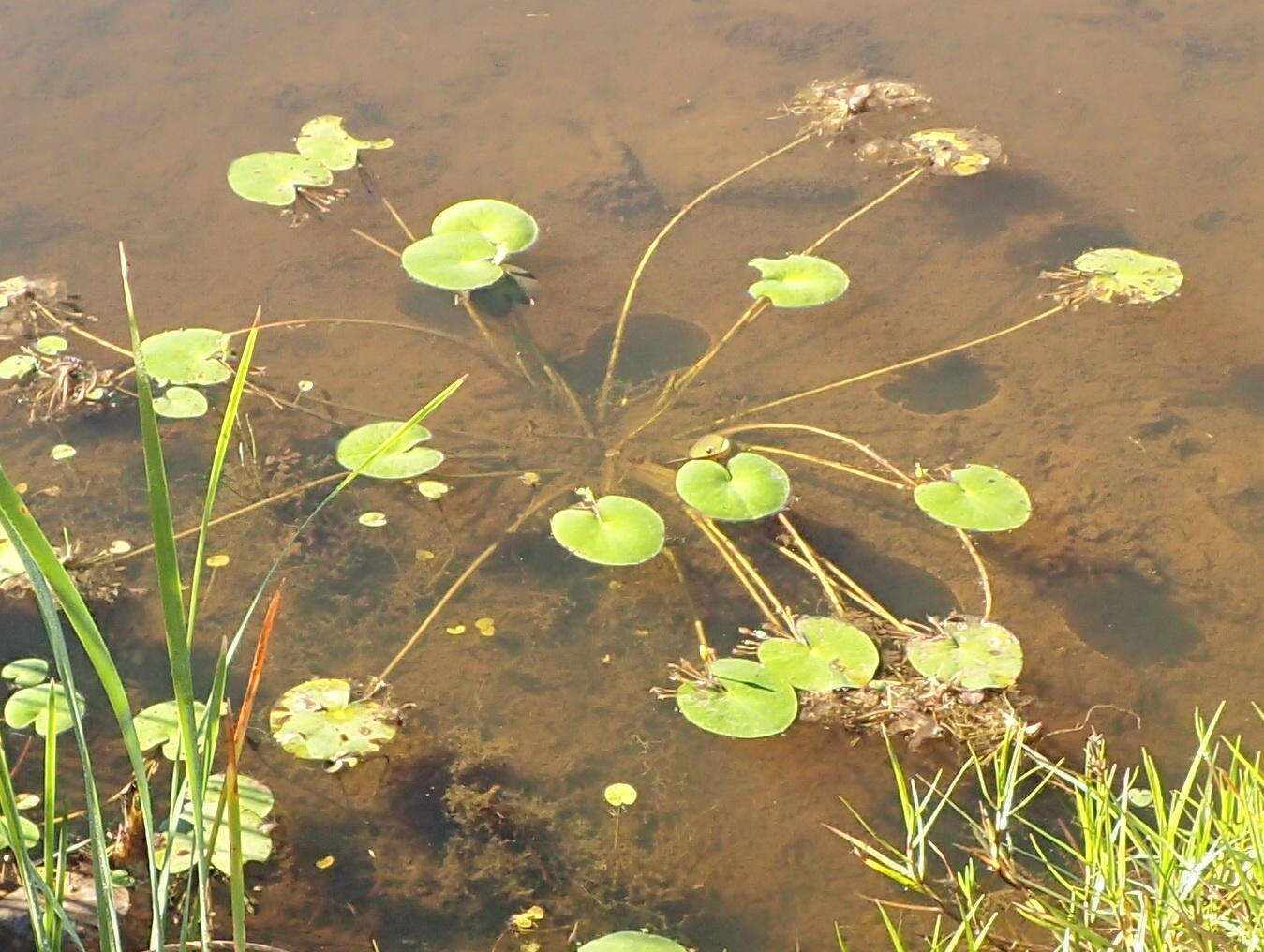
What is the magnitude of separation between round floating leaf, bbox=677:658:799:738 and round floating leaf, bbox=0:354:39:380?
186cm

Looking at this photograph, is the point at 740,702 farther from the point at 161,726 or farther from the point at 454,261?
the point at 454,261

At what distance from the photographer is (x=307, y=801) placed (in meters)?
2.43

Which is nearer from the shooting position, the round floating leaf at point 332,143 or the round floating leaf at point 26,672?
the round floating leaf at point 26,672

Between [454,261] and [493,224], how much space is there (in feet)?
0.67

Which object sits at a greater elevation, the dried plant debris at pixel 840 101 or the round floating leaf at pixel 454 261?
the dried plant debris at pixel 840 101

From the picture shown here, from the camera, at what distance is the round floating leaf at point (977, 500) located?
280 centimetres

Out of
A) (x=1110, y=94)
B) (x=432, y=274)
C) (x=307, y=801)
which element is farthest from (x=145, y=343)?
(x=1110, y=94)

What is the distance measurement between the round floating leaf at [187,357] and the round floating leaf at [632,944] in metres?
1.71

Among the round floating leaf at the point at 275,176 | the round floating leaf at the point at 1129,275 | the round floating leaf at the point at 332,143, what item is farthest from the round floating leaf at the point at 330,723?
the round floating leaf at the point at 1129,275

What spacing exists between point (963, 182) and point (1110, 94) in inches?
30.9

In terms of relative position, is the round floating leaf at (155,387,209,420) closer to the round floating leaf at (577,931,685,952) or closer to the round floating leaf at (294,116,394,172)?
the round floating leaf at (294,116,394,172)

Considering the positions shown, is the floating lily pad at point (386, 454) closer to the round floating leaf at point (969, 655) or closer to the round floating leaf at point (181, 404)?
the round floating leaf at point (181, 404)

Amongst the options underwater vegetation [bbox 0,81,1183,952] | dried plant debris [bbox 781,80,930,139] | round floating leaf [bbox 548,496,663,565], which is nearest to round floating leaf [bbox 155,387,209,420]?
underwater vegetation [bbox 0,81,1183,952]

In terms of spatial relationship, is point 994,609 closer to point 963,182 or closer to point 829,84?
point 963,182
